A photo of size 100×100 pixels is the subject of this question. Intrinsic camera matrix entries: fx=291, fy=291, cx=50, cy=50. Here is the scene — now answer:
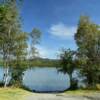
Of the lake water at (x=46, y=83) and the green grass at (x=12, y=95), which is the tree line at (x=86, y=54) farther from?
the green grass at (x=12, y=95)

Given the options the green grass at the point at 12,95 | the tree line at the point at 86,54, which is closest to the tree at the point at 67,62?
the tree line at the point at 86,54

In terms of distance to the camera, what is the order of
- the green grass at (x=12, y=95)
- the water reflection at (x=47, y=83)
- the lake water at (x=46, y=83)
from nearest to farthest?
1. the green grass at (x=12, y=95)
2. the lake water at (x=46, y=83)
3. the water reflection at (x=47, y=83)

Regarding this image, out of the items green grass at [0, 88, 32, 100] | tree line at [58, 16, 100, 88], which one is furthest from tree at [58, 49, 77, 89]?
green grass at [0, 88, 32, 100]

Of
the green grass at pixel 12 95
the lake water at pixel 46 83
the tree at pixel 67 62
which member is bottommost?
the lake water at pixel 46 83

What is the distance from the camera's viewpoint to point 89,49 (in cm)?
4019

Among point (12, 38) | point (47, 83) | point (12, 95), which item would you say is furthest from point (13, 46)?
point (47, 83)

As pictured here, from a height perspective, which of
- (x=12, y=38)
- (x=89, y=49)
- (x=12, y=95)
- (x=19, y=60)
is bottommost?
(x=12, y=95)

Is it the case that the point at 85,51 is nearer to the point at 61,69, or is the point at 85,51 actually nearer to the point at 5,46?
the point at 61,69

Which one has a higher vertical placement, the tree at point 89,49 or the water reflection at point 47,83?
the tree at point 89,49

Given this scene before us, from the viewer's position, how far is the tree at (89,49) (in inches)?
1564

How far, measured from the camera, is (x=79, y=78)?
137 feet

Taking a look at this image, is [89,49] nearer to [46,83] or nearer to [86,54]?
[86,54]

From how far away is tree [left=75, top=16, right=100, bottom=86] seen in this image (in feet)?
130

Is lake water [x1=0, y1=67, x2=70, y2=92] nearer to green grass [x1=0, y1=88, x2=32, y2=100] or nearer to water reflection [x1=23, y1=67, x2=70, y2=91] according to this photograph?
water reflection [x1=23, y1=67, x2=70, y2=91]
